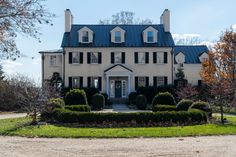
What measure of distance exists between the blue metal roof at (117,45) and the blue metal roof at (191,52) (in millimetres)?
7316

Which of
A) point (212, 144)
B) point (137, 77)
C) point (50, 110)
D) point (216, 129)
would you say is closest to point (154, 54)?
point (137, 77)

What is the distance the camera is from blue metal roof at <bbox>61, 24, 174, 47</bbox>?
46500 mm

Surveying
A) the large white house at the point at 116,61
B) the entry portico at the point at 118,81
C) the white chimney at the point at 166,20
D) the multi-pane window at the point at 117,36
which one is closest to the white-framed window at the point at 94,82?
the large white house at the point at 116,61

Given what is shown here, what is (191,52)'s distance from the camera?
55.7 metres

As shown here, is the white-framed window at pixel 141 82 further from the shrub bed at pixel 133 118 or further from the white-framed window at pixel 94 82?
the shrub bed at pixel 133 118

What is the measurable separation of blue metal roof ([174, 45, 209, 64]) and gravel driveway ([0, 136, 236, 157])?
129 feet

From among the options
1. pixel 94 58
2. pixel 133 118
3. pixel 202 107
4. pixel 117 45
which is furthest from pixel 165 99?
pixel 94 58

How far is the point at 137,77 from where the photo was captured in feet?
153

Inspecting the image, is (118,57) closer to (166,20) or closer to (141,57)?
(141,57)

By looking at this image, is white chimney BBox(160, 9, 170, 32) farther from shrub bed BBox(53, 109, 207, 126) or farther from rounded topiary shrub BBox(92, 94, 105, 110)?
shrub bed BBox(53, 109, 207, 126)

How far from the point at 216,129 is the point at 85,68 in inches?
1158

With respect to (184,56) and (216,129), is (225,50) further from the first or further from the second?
(216,129)

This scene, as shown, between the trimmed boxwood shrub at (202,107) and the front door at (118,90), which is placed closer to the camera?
the trimmed boxwood shrub at (202,107)

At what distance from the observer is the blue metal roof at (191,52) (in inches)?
2139
